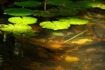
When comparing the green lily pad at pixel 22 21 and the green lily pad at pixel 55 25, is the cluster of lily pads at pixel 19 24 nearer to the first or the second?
the green lily pad at pixel 22 21

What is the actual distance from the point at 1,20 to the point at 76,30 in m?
0.97

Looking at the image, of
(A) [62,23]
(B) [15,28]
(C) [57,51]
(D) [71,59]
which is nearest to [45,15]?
(A) [62,23]

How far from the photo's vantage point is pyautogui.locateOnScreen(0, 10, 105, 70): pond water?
57.7 inches

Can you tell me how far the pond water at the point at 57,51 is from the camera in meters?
1.47

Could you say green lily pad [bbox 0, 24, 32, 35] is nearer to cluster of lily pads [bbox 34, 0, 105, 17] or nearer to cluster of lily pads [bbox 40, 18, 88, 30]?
cluster of lily pads [bbox 40, 18, 88, 30]

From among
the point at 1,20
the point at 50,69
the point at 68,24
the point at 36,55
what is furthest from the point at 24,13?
the point at 50,69

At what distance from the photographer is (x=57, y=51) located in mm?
1707

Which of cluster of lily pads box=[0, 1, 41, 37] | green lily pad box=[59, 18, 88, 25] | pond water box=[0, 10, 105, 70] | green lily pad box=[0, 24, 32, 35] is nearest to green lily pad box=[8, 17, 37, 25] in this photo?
cluster of lily pads box=[0, 1, 41, 37]

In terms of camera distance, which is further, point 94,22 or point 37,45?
point 94,22

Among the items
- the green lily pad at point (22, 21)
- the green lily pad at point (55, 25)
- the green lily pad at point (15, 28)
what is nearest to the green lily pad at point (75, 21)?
the green lily pad at point (55, 25)

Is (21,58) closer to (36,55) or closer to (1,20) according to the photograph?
(36,55)

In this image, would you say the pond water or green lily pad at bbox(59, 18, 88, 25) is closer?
the pond water

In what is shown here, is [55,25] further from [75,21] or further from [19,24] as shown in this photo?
[19,24]

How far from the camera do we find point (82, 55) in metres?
1.66
